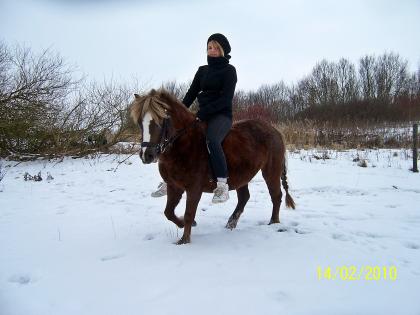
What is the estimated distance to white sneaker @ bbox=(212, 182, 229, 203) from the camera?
3.75 meters

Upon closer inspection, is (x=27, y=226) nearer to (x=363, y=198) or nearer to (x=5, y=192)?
(x=5, y=192)

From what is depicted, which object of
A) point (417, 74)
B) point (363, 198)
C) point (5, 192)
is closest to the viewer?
point (363, 198)

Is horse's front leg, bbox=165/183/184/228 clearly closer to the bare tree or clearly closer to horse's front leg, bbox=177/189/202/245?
Answer: horse's front leg, bbox=177/189/202/245

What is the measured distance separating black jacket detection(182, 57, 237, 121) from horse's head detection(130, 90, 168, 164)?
71 centimetres

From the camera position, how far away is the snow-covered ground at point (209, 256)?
243cm

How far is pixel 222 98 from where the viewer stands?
408cm

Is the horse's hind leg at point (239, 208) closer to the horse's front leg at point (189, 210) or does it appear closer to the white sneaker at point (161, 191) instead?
the horse's front leg at point (189, 210)

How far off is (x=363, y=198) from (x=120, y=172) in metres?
7.01

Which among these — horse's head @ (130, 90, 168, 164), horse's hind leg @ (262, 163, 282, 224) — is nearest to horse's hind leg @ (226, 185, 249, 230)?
horse's hind leg @ (262, 163, 282, 224)

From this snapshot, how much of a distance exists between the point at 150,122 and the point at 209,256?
1.65m

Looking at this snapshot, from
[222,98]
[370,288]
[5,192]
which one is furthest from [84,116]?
[370,288]
